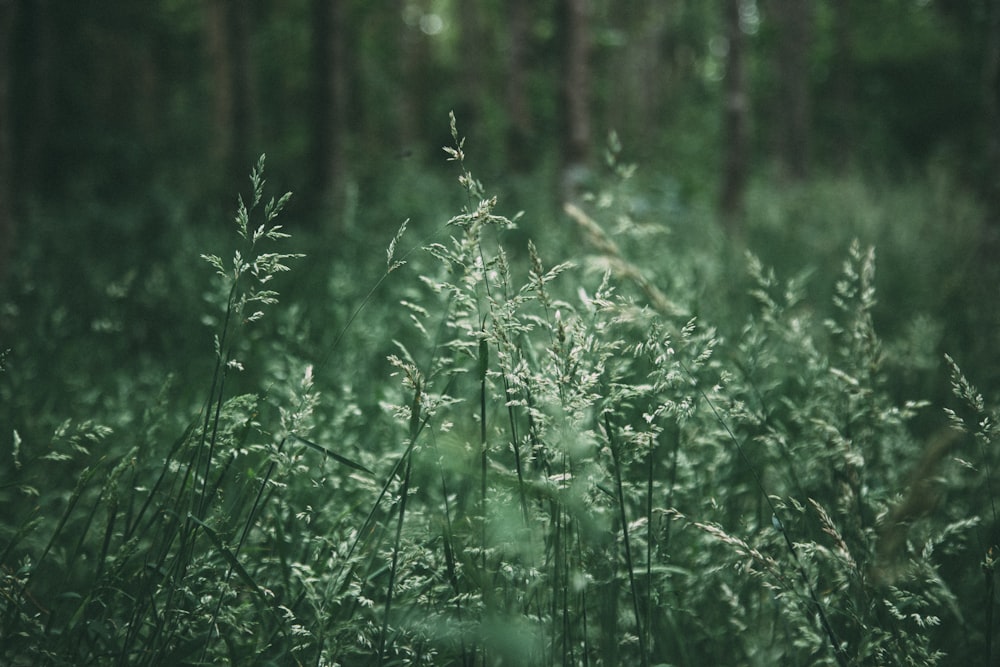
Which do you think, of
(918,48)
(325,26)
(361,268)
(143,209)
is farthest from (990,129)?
(918,48)

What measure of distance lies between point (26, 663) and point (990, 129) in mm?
5375

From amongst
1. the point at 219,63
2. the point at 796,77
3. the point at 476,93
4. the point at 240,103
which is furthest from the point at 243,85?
the point at 796,77

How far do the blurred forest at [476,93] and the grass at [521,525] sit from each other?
1.20 meters

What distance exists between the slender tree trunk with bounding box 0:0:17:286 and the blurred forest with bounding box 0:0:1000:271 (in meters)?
0.02

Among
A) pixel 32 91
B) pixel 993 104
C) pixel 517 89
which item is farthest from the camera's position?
pixel 517 89

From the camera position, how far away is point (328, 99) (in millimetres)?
8156

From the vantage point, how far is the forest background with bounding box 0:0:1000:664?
1.58 m

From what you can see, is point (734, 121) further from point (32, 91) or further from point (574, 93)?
point (32, 91)

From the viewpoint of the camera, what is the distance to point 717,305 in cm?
353

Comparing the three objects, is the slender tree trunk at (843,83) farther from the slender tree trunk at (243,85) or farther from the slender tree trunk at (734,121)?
the slender tree trunk at (243,85)

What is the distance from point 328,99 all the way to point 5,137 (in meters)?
4.28

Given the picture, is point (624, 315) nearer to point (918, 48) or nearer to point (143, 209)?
point (143, 209)

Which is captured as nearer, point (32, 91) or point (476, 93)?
point (32, 91)

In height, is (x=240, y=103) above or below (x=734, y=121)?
above
